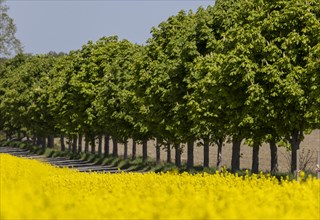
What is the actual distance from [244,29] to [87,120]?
37.0 meters

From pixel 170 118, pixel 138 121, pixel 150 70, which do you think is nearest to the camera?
pixel 170 118

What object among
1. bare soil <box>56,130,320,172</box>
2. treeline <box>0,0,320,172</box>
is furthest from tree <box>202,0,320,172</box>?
bare soil <box>56,130,320,172</box>

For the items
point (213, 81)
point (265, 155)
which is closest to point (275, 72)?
point (213, 81)

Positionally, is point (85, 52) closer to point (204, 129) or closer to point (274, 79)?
point (204, 129)

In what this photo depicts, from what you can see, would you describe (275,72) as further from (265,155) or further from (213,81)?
(265,155)

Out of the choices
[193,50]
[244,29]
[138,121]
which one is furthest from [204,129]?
[138,121]

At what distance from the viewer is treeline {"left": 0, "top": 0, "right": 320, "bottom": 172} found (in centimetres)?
3297

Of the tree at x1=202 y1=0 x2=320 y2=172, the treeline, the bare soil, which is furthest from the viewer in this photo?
the bare soil

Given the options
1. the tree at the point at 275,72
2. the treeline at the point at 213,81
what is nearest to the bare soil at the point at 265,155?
the treeline at the point at 213,81

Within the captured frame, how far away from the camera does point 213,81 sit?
35.9 meters

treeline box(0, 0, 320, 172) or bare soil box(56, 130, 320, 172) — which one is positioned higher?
treeline box(0, 0, 320, 172)

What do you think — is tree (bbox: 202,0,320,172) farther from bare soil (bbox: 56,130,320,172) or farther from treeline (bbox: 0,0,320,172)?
bare soil (bbox: 56,130,320,172)

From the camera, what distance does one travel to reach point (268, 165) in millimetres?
62562

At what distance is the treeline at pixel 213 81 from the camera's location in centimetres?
3297
